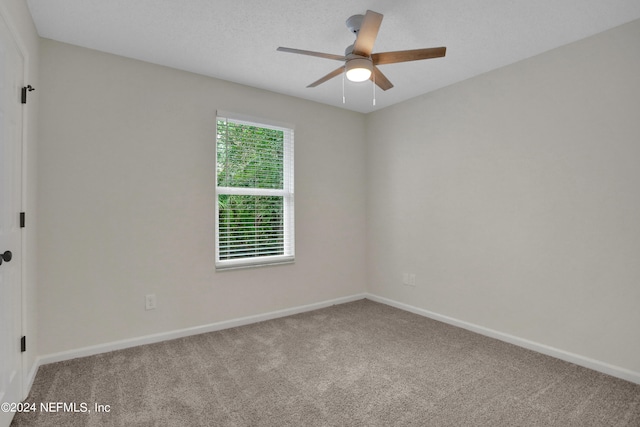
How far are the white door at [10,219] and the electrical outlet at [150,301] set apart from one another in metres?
0.94

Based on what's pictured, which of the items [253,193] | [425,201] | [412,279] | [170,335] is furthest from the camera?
[412,279]

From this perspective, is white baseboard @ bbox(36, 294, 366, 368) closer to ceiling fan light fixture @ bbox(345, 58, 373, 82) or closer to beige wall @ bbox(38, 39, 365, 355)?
beige wall @ bbox(38, 39, 365, 355)

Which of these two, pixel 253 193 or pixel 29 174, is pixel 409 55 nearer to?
pixel 253 193

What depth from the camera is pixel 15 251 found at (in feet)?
6.25

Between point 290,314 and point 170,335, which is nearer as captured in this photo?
point 170,335

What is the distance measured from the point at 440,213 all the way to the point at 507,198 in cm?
72

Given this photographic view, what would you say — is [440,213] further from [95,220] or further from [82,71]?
[82,71]

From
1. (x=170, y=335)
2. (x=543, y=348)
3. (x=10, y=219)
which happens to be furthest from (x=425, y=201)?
(x=10, y=219)

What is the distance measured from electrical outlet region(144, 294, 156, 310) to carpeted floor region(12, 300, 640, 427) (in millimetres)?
325

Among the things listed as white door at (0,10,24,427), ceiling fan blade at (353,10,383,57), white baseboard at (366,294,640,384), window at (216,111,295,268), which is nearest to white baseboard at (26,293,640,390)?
white baseboard at (366,294,640,384)

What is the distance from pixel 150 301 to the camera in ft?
9.57

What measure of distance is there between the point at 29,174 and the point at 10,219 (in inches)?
22.2

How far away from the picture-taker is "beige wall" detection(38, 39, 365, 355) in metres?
2.55

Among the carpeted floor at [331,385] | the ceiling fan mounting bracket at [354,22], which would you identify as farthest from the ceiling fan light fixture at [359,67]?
the carpeted floor at [331,385]
